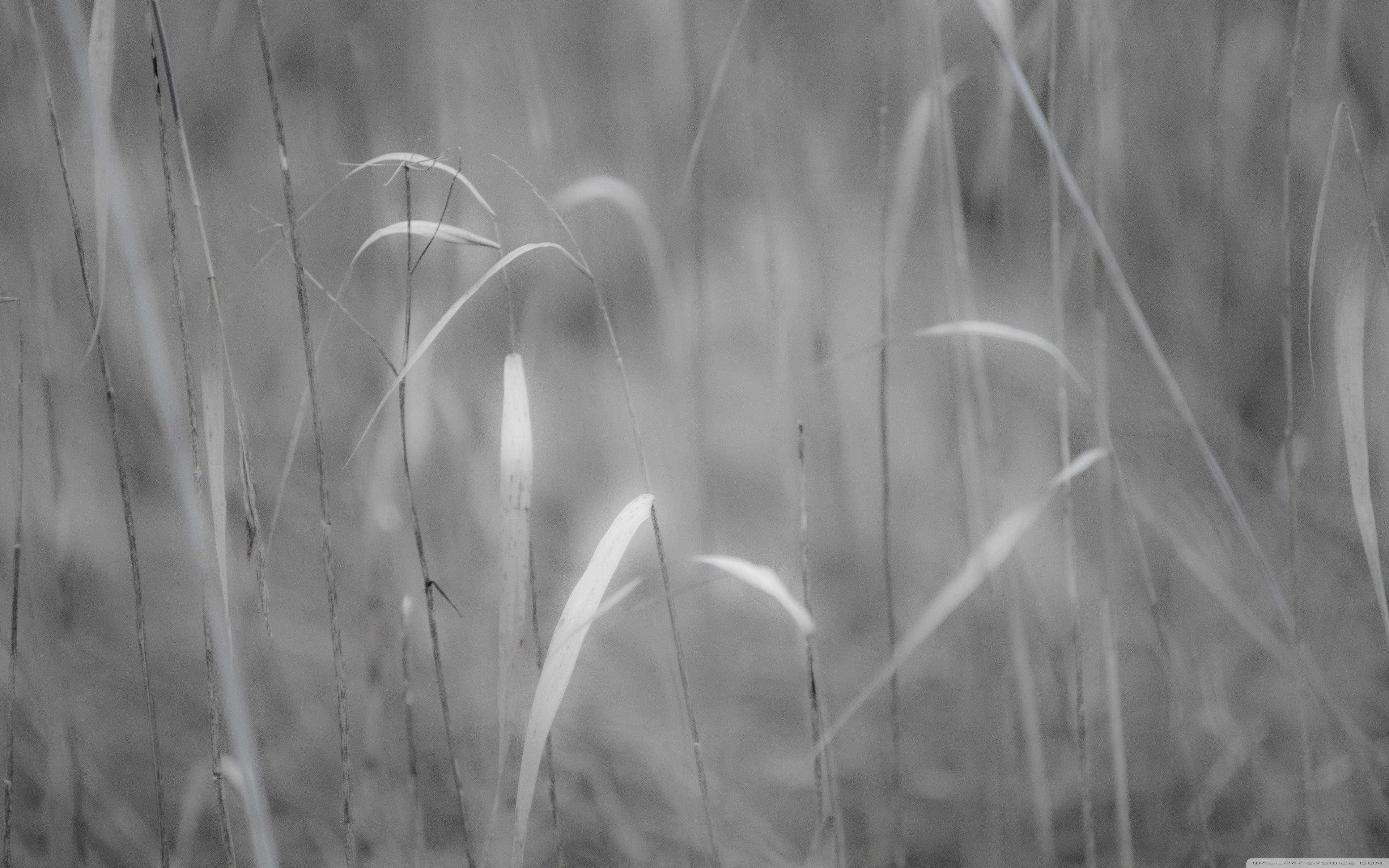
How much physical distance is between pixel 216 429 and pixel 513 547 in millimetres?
146

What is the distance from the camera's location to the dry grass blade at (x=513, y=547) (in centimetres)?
30

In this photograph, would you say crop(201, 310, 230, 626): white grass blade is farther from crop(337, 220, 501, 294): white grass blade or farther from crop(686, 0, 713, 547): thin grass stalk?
crop(686, 0, 713, 547): thin grass stalk

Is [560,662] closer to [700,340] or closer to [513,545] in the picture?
[513,545]

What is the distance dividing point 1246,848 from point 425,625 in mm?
696

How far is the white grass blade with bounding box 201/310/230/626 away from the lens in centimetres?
32

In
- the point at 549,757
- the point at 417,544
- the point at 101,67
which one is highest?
the point at 101,67

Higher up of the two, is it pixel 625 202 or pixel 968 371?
pixel 625 202

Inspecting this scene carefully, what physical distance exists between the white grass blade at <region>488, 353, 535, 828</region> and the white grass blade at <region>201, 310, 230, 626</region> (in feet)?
0.38

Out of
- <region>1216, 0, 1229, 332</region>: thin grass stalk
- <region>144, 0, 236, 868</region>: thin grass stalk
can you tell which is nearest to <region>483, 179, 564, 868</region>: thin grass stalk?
<region>144, 0, 236, 868</region>: thin grass stalk

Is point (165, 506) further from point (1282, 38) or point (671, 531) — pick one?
point (1282, 38)

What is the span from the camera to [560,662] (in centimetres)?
30

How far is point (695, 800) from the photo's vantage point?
1.91 ft

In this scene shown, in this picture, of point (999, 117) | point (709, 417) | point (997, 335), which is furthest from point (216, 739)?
point (999, 117)

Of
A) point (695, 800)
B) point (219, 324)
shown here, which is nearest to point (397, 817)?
point (695, 800)
